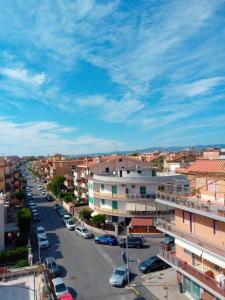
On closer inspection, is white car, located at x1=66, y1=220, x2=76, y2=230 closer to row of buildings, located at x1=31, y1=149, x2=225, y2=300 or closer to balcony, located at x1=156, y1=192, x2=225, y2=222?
row of buildings, located at x1=31, y1=149, x2=225, y2=300

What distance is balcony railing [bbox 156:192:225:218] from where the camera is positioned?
842 inches

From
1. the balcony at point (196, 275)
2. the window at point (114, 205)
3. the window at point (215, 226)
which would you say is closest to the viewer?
the balcony at point (196, 275)

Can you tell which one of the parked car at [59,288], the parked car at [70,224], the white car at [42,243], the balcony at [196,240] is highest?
the balcony at [196,240]

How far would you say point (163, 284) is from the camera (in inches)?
1169

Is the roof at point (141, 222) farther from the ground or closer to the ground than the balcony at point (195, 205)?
closer to the ground

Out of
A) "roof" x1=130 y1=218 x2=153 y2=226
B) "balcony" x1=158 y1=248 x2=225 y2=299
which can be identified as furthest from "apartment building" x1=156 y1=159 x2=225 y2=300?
"roof" x1=130 y1=218 x2=153 y2=226

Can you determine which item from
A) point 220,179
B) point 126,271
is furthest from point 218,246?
point 126,271

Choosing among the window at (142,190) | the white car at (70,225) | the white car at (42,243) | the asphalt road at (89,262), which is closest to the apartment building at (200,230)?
the asphalt road at (89,262)

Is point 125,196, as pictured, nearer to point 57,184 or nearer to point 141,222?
point 141,222

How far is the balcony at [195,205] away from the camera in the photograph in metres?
21.1

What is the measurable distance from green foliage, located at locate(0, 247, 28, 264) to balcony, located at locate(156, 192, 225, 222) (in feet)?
57.4

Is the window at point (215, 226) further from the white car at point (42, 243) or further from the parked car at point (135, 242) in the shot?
the white car at point (42, 243)

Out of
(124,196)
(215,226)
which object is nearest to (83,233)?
(124,196)

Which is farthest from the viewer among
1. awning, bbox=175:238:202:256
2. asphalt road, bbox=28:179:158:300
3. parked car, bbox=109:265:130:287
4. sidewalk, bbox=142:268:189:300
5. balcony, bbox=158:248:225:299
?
parked car, bbox=109:265:130:287
